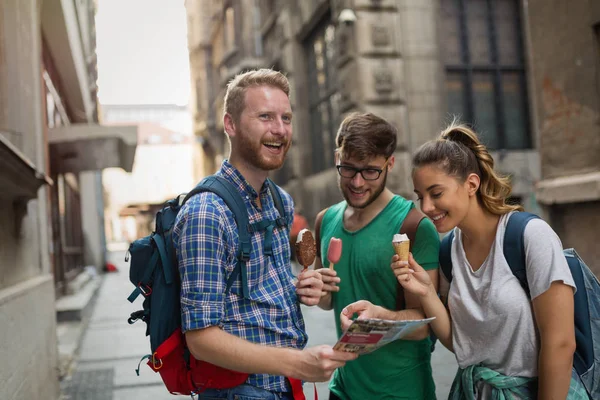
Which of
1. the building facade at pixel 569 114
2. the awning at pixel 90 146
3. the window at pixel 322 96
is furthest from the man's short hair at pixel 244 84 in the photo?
the window at pixel 322 96

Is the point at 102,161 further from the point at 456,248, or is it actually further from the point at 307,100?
the point at 456,248

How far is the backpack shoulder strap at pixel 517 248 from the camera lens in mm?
2297

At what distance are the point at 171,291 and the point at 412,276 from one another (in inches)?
40.4

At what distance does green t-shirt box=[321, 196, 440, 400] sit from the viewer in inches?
108

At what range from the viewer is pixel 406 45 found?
11219 millimetres

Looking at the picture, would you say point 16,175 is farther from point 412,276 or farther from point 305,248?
point 412,276

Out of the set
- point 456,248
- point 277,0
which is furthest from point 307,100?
point 456,248

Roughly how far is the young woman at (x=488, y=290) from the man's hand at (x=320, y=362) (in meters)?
0.61

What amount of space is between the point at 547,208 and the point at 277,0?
12.7 metres

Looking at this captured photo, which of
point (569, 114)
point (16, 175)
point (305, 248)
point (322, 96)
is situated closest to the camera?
point (305, 248)

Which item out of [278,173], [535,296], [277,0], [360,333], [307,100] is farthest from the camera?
[278,173]

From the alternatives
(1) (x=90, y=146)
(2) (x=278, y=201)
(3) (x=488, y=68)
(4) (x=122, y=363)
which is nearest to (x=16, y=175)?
(2) (x=278, y=201)

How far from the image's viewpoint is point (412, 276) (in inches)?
99.3

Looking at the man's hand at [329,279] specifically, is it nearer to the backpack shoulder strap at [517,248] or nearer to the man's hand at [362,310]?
the man's hand at [362,310]
